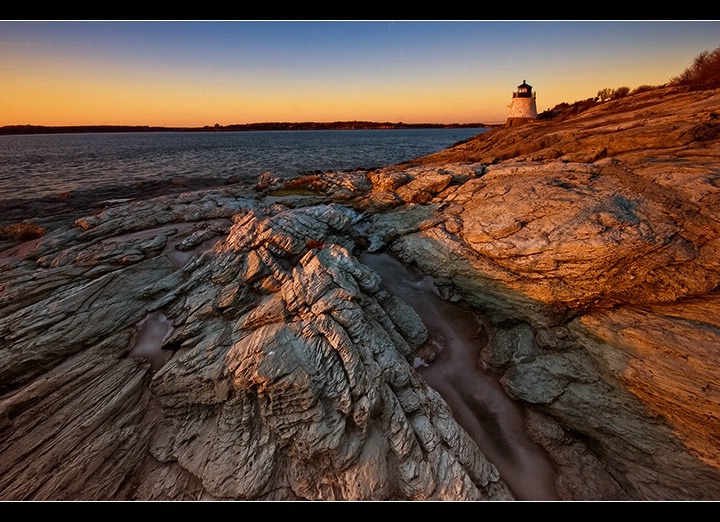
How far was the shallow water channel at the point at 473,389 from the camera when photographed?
434 inches

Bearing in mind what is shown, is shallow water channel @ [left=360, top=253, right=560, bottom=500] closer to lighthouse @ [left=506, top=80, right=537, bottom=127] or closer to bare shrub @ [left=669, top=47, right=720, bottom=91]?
bare shrub @ [left=669, top=47, right=720, bottom=91]

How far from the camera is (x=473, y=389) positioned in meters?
13.7

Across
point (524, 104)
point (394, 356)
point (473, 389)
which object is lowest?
point (473, 389)

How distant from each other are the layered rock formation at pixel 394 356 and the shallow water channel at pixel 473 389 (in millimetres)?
107

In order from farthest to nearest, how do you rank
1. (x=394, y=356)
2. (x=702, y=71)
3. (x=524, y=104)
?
(x=524, y=104) → (x=702, y=71) → (x=394, y=356)

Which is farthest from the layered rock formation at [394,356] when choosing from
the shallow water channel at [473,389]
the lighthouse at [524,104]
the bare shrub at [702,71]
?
the lighthouse at [524,104]

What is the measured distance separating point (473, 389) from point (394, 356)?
5.30 metres

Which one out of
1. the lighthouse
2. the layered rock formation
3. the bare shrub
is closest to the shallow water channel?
the layered rock formation

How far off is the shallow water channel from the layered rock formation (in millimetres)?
107

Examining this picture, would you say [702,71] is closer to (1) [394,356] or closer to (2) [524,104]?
(2) [524,104]

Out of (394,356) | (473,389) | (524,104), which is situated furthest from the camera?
(524,104)

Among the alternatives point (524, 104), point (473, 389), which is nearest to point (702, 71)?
point (524, 104)

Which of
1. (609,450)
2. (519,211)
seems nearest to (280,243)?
(519,211)

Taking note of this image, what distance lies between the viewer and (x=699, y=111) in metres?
21.9
